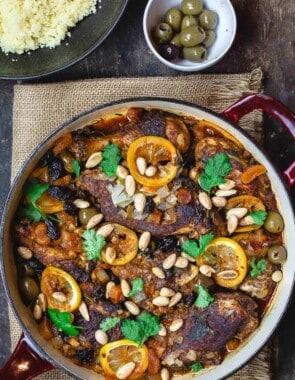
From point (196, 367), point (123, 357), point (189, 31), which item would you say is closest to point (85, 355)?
point (123, 357)

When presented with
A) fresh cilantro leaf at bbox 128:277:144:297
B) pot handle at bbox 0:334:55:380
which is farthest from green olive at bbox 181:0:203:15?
pot handle at bbox 0:334:55:380

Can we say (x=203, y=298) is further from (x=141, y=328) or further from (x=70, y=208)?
(x=70, y=208)

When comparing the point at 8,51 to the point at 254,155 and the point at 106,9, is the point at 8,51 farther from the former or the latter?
the point at 254,155

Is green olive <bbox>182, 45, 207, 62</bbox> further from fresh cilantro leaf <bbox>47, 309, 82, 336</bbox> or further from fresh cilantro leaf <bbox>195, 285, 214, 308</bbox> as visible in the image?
fresh cilantro leaf <bbox>47, 309, 82, 336</bbox>

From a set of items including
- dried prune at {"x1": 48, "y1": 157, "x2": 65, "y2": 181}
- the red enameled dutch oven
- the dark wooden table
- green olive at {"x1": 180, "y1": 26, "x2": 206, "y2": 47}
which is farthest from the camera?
the dark wooden table

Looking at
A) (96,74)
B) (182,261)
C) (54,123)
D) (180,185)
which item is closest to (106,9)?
(96,74)

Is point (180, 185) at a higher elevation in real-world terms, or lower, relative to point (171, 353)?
higher
